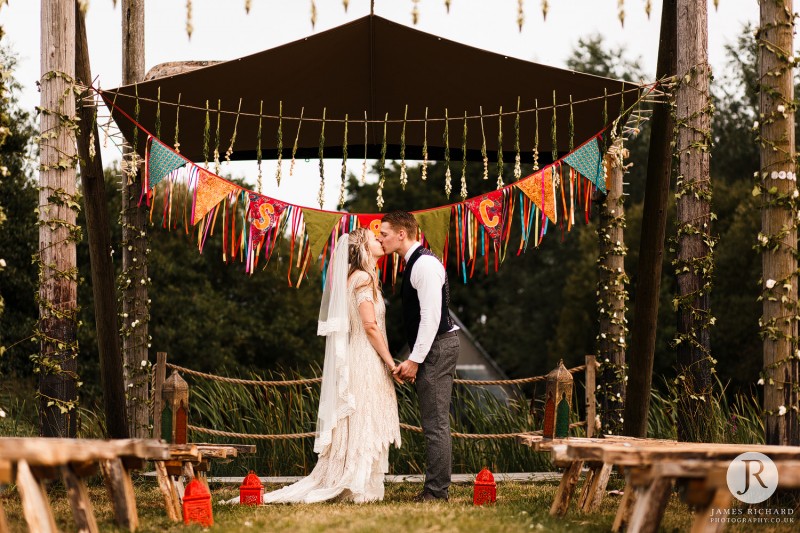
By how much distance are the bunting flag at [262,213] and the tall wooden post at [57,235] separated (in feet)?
4.27

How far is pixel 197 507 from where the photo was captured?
4.82 meters

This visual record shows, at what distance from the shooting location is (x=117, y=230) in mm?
21000

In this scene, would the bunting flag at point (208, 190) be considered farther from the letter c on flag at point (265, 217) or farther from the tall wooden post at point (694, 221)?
the tall wooden post at point (694, 221)

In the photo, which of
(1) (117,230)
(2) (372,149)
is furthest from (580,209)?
(2) (372,149)

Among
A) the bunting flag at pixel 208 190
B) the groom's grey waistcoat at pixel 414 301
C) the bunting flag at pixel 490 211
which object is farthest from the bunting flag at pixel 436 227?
the bunting flag at pixel 208 190

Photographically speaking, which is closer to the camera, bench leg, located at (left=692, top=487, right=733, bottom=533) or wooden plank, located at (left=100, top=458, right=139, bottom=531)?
bench leg, located at (left=692, top=487, right=733, bottom=533)

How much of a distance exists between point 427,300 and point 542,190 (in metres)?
1.65

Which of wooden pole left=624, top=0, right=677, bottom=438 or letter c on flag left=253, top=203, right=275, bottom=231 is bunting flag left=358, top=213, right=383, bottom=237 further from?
wooden pole left=624, top=0, right=677, bottom=438

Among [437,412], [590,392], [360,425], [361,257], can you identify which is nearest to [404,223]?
[361,257]

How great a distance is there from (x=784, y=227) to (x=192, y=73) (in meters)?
4.04

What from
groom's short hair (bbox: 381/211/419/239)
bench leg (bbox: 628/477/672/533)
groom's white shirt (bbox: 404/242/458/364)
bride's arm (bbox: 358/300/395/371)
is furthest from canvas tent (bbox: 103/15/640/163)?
bench leg (bbox: 628/477/672/533)

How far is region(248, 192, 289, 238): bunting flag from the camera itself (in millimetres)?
7230

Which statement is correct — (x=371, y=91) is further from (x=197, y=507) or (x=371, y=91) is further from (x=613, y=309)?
(x=197, y=507)

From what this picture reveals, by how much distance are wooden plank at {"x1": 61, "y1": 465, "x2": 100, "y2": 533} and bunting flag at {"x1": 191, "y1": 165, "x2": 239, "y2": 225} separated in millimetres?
3125
